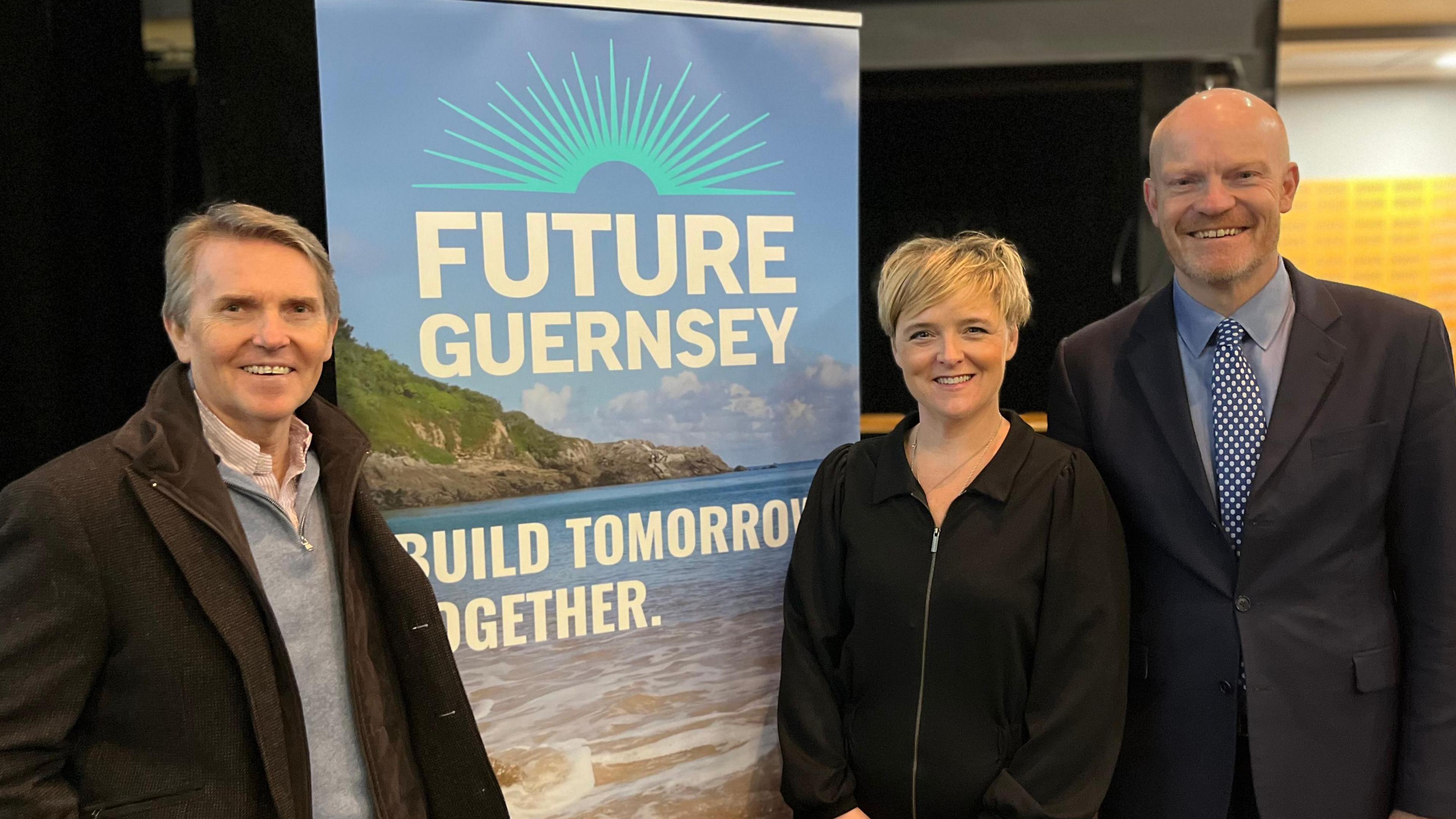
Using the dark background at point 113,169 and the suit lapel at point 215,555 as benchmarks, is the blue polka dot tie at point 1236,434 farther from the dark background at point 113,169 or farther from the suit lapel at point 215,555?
the dark background at point 113,169

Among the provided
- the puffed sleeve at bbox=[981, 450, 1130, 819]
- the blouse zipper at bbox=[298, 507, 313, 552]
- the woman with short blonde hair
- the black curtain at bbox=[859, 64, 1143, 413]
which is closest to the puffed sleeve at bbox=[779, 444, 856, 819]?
the woman with short blonde hair

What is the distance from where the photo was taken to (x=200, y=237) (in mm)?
1558

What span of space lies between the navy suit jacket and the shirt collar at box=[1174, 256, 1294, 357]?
0.04m

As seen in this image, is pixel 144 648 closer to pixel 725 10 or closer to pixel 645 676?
pixel 645 676

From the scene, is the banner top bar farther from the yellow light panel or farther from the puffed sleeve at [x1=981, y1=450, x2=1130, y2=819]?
the yellow light panel

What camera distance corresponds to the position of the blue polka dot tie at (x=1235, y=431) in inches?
75.0

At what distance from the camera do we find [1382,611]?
6.23 ft

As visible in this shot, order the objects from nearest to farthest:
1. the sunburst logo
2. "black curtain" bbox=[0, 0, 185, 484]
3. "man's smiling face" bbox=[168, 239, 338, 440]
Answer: "man's smiling face" bbox=[168, 239, 338, 440] → "black curtain" bbox=[0, 0, 185, 484] → the sunburst logo

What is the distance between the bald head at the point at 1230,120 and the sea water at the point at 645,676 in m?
1.13

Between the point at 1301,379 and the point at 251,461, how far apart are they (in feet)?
6.09

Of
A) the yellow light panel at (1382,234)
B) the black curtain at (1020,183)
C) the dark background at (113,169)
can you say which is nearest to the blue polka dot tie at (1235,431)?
the black curtain at (1020,183)

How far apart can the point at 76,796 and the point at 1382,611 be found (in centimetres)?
220

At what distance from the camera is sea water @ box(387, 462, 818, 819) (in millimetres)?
2248

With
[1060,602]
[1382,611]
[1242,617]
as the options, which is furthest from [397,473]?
[1382,611]
